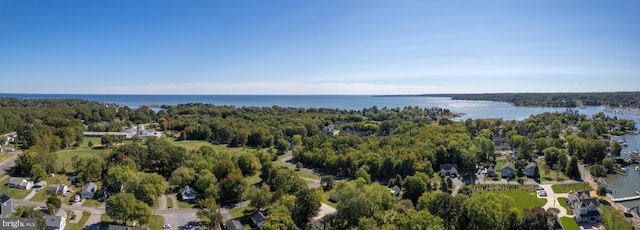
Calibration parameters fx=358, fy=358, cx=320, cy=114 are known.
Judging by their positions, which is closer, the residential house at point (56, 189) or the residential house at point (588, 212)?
the residential house at point (588, 212)

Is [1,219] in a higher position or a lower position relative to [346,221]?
higher

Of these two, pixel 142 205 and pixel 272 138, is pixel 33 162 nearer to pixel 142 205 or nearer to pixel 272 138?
pixel 142 205

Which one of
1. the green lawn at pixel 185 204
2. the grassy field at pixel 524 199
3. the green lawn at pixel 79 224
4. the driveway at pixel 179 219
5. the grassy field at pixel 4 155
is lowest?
A: the green lawn at pixel 185 204

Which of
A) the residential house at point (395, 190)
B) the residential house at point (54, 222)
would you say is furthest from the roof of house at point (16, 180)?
the residential house at point (395, 190)

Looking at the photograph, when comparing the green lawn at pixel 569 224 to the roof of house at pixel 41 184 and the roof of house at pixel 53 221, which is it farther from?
the roof of house at pixel 41 184

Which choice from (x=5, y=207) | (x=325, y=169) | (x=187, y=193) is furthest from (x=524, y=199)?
(x=5, y=207)

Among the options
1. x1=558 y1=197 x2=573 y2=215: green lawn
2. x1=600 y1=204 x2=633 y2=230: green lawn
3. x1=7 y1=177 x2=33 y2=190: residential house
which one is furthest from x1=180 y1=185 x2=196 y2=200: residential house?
x1=600 y1=204 x2=633 y2=230: green lawn

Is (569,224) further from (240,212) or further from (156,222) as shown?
(156,222)

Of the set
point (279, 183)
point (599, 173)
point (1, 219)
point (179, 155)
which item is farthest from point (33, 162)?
point (599, 173)
